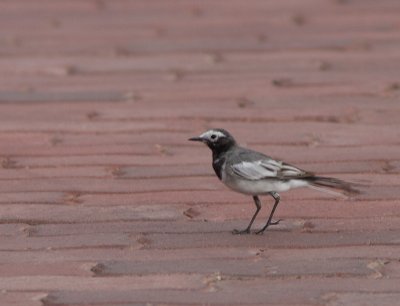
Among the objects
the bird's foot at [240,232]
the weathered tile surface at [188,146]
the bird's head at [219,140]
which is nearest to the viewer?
the weathered tile surface at [188,146]

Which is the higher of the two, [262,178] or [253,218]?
[262,178]

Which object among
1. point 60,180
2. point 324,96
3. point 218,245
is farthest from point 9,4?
point 218,245

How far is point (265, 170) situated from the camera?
6664 millimetres

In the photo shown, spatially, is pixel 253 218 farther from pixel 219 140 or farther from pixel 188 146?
pixel 188 146

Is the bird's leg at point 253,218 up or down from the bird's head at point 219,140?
down

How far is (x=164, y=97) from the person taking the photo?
900 cm

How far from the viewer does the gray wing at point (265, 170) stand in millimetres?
6586

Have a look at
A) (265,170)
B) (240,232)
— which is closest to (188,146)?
(265,170)

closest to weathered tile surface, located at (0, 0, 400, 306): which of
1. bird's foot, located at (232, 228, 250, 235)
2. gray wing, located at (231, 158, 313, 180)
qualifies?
bird's foot, located at (232, 228, 250, 235)

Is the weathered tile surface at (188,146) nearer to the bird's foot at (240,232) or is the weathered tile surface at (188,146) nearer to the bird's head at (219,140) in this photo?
the bird's foot at (240,232)

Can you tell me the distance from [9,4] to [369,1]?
122 inches

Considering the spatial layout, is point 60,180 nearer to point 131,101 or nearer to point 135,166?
point 135,166

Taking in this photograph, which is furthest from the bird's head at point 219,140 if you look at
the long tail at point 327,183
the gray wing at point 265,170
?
the long tail at point 327,183

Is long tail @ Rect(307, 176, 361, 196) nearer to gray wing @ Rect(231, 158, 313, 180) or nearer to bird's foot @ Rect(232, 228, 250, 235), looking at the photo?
gray wing @ Rect(231, 158, 313, 180)
